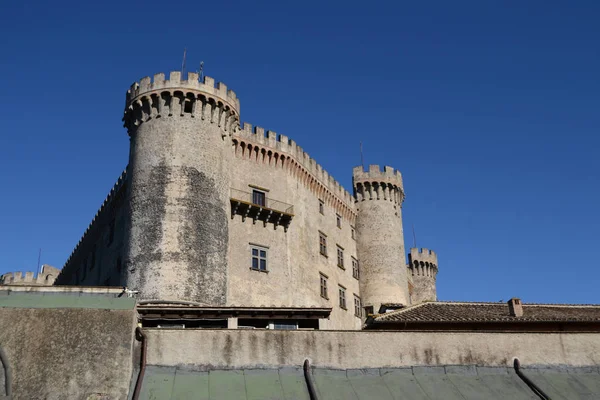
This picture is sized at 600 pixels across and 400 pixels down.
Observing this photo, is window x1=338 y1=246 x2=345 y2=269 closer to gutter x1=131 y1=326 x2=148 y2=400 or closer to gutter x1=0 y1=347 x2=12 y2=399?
gutter x1=131 y1=326 x2=148 y2=400

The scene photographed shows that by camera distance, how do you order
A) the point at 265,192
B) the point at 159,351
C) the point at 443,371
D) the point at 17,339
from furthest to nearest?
the point at 265,192, the point at 443,371, the point at 159,351, the point at 17,339

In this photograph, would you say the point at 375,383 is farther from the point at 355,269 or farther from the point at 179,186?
the point at 355,269

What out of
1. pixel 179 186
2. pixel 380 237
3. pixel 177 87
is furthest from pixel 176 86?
pixel 380 237

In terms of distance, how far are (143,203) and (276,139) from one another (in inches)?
484

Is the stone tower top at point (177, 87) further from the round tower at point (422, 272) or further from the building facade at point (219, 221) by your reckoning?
the round tower at point (422, 272)

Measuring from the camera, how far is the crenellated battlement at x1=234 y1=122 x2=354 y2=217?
1762 inches

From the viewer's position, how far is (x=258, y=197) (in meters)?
44.0

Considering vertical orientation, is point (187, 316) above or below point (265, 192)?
below

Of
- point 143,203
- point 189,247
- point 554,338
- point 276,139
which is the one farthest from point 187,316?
point 276,139

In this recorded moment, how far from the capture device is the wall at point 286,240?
133 ft

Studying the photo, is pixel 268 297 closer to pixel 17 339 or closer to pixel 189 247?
pixel 189 247

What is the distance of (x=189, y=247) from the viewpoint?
119 feet

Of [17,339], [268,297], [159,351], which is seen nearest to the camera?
[17,339]

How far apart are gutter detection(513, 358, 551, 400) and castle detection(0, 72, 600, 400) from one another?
0.06m
